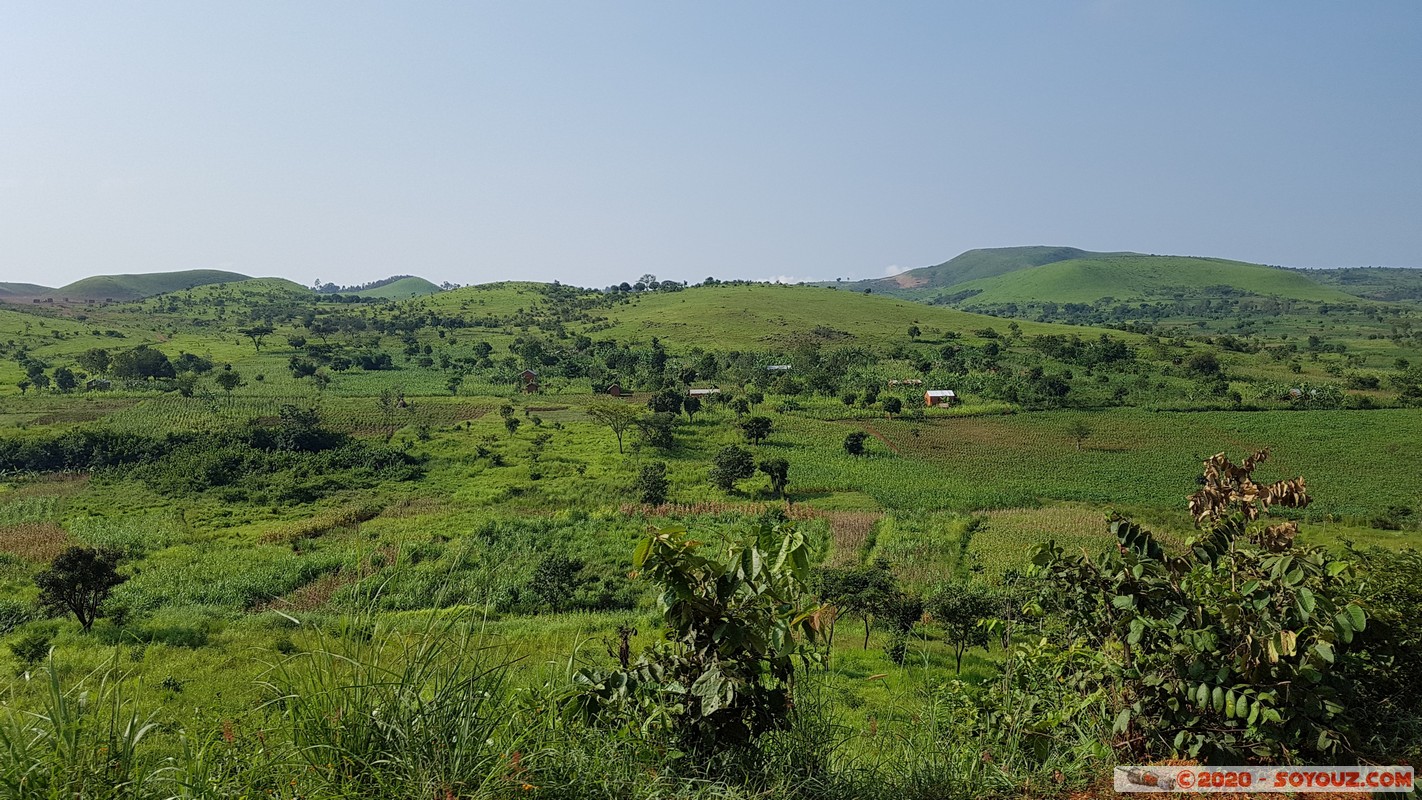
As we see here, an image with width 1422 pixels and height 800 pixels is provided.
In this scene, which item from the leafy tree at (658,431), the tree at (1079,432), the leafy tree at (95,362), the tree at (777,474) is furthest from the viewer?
the leafy tree at (95,362)

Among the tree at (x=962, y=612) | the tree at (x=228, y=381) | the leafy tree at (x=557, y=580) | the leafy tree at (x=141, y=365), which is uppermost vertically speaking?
the leafy tree at (x=141, y=365)

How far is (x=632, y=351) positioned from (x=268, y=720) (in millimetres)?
98043

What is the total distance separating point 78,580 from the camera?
2241 cm

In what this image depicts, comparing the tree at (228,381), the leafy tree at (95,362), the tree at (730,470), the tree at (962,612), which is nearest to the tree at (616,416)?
the tree at (730,470)

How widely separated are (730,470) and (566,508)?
10.8m

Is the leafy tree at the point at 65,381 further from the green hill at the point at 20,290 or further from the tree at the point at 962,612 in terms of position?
the green hill at the point at 20,290

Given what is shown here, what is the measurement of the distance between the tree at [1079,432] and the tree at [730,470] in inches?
1200

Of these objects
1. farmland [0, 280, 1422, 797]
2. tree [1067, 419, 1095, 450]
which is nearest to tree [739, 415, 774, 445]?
farmland [0, 280, 1422, 797]

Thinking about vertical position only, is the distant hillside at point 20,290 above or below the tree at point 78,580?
above

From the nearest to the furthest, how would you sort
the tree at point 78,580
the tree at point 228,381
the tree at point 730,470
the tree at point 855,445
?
1. the tree at point 78,580
2. the tree at point 730,470
3. the tree at point 855,445
4. the tree at point 228,381

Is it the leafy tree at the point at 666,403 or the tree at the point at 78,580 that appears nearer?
the tree at the point at 78,580

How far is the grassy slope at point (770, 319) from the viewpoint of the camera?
371 ft

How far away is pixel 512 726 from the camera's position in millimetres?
3682

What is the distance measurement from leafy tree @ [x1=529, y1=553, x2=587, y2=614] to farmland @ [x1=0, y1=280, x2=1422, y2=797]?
19 centimetres
